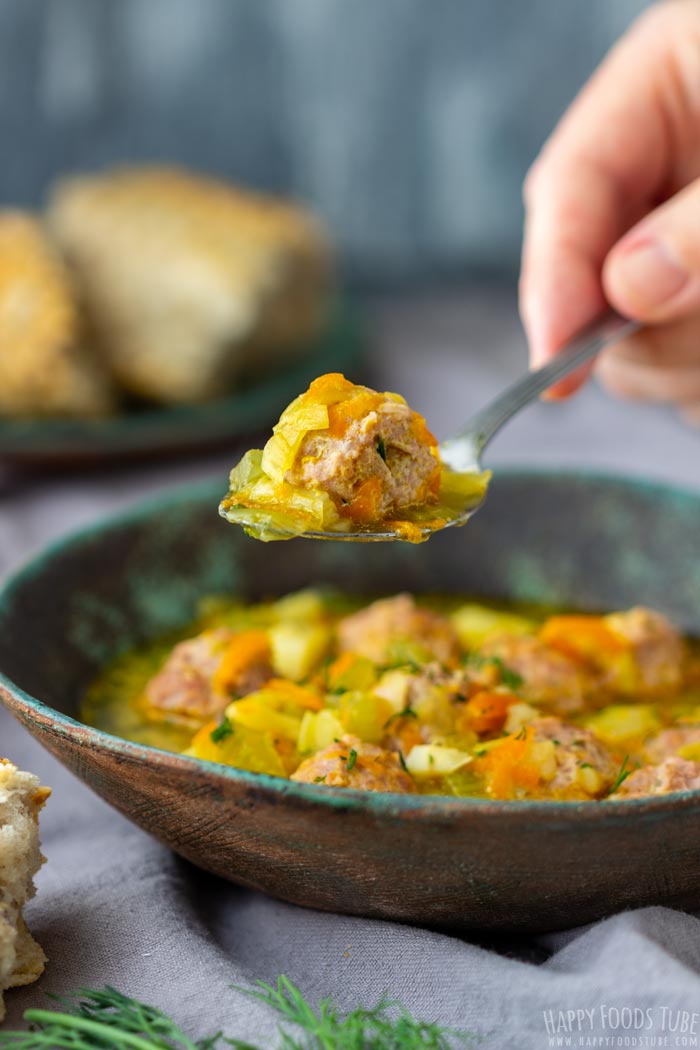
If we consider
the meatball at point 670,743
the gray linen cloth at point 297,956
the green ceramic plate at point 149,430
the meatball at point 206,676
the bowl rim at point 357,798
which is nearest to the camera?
the bowl rim at point 357,798

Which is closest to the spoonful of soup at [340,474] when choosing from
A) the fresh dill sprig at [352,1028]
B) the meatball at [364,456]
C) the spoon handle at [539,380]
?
the meatball at [364,456]

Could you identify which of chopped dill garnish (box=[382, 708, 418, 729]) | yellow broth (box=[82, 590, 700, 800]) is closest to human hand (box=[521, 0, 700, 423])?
yellow broth (box=[82, 590, 700, 800])

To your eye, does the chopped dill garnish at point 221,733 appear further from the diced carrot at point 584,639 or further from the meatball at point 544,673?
the diced carrot at point 584,639

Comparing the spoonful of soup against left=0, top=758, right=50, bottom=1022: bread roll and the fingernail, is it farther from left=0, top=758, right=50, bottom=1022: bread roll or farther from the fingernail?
the fingernail

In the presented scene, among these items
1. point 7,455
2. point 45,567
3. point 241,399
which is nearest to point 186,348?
point 241,399

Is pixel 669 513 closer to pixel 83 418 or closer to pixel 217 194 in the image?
pixel 83 418

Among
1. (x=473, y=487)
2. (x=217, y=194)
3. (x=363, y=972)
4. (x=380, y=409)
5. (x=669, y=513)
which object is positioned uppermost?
(x=217, y=194)

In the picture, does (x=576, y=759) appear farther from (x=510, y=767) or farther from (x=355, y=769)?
(x=355, y=769)
